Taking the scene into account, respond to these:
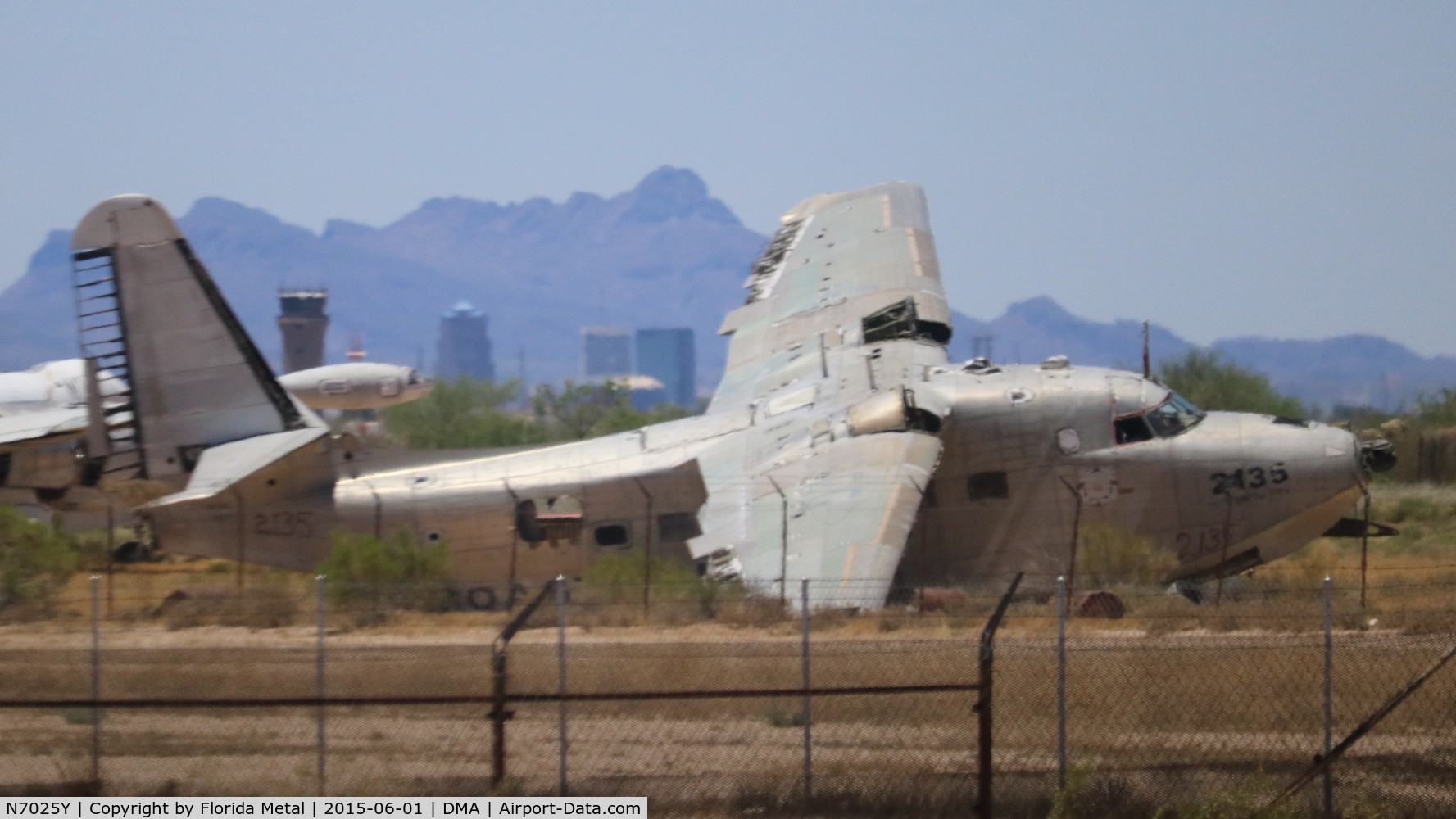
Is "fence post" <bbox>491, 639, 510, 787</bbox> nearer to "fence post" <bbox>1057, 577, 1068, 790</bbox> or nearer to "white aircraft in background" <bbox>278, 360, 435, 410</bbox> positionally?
"fence post" <bbox>1057, 577, 1068, 790</bbox>

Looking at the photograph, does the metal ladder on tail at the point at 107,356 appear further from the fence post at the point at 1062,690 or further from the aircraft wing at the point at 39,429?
the fence post at the point at 1062,690

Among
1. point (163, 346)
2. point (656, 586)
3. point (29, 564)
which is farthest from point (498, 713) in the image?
point (29, 564)

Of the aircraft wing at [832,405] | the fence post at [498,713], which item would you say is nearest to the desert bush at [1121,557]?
the aircraft wing at [832,405]

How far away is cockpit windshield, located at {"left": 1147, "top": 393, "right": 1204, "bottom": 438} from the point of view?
24.0m

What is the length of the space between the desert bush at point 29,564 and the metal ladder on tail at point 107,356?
2.25 meters

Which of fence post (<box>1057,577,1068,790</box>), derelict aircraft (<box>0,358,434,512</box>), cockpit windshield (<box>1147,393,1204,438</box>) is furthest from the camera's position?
derelict aircraft (<box>0,358,434,512</box>)

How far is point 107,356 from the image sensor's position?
25281 millimetres

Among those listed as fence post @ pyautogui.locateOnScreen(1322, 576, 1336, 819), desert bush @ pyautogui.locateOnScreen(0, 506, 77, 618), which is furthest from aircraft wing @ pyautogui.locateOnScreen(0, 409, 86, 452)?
fence post @ pyautogui.locateOnScreen(1322, 576, 1336, 819)

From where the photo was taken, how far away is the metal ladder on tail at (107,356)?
24719mm

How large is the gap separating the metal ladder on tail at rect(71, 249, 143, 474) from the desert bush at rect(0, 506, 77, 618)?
2.25 m

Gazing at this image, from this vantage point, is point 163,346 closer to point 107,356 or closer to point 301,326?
point 107,356

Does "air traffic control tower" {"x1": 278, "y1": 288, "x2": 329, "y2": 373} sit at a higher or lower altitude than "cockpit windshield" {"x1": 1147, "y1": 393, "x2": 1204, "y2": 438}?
higher

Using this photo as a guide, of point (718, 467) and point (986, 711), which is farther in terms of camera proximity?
point (718, 467)

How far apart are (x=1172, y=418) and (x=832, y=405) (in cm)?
564
